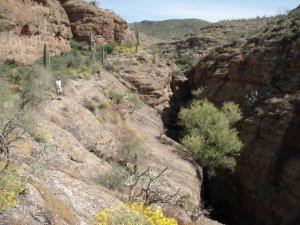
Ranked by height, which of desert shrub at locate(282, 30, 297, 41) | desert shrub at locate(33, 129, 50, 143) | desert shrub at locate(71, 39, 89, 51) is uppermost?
desert shrub at locate(282, 30, 297, 41)

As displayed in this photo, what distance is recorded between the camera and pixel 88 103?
23.5 m

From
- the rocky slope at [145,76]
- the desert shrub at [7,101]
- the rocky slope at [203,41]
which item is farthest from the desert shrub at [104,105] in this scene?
the rocky slope at [203,41]

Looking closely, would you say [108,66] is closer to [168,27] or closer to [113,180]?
[113,180]

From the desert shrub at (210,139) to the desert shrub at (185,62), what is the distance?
17994 mm

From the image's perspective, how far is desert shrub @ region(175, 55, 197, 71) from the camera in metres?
48.7

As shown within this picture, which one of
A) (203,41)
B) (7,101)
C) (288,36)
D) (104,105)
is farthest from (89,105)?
(203,41)

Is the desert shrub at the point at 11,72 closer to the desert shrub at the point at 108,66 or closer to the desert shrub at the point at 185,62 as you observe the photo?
the desert shrub at the point at 108,66

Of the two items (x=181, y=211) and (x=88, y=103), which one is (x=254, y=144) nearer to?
(x=88, y=103)

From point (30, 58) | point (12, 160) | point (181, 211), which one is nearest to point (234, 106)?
point (30, 58)

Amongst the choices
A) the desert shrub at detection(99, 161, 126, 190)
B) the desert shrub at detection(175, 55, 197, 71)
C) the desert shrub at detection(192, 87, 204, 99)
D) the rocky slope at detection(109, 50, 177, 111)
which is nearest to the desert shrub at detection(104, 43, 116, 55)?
the rocky slope at detection(109, 50, 177, 111)

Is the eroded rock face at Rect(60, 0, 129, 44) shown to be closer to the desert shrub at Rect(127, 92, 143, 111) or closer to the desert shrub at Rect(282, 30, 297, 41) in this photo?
the desert shrub at Rect(127, 92, 143, 111)

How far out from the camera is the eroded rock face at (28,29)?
21.6 m

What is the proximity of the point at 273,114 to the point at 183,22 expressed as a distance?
75.7 meters

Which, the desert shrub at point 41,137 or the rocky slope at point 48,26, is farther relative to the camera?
the rocky slope at point 48,26
